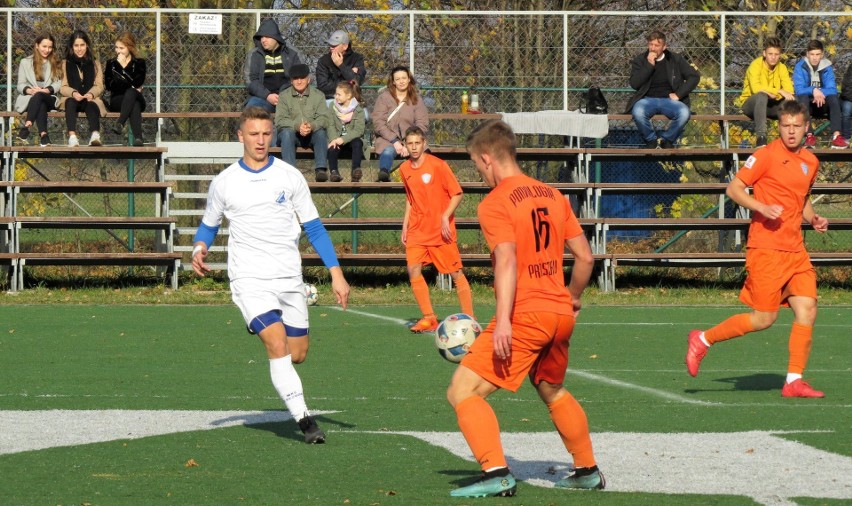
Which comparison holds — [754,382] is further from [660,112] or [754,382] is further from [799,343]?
[660,112]

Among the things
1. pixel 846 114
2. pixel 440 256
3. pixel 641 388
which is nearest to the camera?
pixel 641 388

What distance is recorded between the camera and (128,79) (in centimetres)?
2036

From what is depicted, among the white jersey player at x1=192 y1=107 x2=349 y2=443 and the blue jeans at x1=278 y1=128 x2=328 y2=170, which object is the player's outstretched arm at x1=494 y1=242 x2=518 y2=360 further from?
the blue jeans at x1=278 y1=128 x2=328 y2=170

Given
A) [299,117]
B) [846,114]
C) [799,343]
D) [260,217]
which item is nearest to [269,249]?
[260,217]

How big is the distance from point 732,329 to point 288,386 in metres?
3.81

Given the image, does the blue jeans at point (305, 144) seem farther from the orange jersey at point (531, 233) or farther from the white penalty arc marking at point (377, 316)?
the orange jersey at point (531, 233)

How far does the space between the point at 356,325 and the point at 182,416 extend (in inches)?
253

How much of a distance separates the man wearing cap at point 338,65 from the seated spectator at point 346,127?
2.08ft

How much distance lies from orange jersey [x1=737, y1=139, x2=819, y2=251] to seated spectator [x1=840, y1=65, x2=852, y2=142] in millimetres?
11802

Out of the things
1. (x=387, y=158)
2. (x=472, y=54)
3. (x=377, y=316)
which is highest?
(x=472, y=54)

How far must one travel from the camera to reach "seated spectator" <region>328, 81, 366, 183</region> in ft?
65.6

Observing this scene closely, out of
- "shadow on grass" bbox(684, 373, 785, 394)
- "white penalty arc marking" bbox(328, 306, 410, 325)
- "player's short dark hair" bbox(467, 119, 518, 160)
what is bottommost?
"white penalty arc marking" bbox(328, 306, 410, 325)

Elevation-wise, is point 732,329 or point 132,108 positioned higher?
point 132,108

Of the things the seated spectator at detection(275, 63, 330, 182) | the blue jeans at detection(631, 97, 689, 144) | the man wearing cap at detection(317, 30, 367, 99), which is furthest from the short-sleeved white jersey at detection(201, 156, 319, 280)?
the blue jeans at detection(631, 97, 689, 144)
